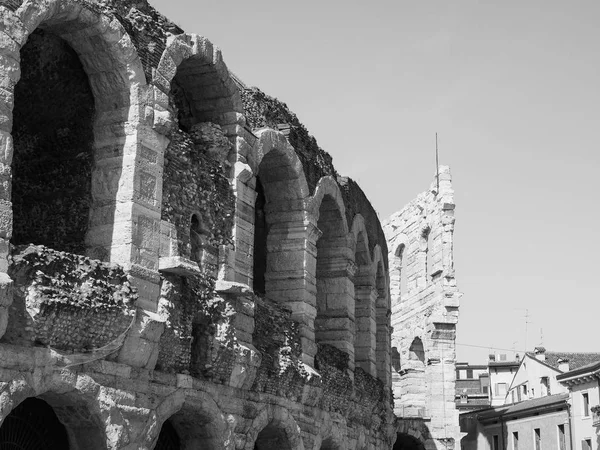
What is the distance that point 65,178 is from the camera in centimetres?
1234

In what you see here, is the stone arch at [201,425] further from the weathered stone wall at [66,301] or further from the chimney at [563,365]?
the chimney at [563,365]

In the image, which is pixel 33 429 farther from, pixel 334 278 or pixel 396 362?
pixel 396 362

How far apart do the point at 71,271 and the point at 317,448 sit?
6.65 meters

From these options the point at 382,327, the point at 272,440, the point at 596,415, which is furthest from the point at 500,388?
the point at 272,440

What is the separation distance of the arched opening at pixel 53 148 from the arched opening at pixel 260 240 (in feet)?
15.5

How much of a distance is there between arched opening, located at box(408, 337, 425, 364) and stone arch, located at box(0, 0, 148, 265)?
20803mm

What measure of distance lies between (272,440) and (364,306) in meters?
6.07

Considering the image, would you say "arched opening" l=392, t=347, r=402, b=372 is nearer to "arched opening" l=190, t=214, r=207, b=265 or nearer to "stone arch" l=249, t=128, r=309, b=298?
"stone arch" l=249, t=128, r=309, b=298

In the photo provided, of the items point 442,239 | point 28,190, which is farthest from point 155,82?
point 442,239

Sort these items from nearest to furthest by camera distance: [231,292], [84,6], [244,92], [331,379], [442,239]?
[84,6] < [231,292] < [244,92] < [331,379] < [442,239]

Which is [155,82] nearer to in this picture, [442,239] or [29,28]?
[29,28]

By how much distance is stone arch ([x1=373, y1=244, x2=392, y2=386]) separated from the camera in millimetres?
22219

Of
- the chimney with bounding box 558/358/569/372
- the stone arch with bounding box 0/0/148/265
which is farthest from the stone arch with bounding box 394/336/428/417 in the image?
the stone arch with bounding box 0/0/148/265

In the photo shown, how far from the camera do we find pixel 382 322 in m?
22.7
